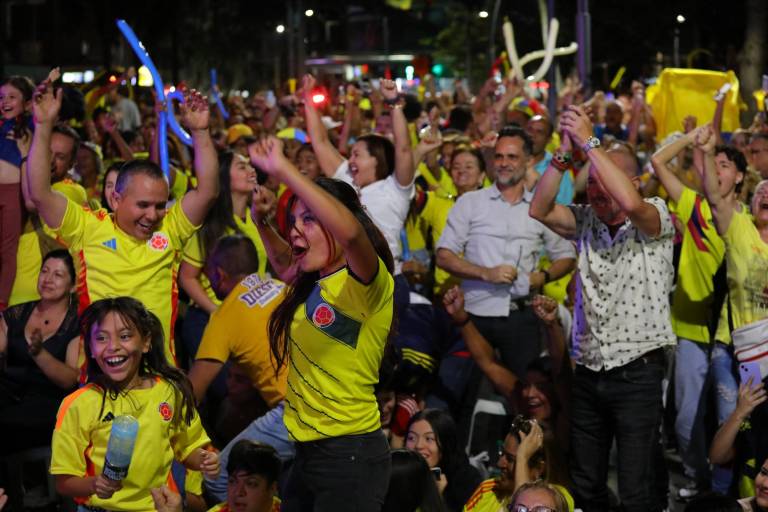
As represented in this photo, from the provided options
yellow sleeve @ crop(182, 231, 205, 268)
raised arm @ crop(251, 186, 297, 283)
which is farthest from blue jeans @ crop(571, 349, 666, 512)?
yellow sleeve @ crop(182, 231, 205, 268)

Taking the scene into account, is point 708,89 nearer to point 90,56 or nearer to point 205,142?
point 205,142

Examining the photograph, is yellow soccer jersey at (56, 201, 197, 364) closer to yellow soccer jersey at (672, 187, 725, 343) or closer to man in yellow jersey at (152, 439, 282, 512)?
man in yellow jersey at (152, 439, 282, 512)

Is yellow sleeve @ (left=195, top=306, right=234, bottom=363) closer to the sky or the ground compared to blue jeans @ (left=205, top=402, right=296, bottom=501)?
closer to the sky

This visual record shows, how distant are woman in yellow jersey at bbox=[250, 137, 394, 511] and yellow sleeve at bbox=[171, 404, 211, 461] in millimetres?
768

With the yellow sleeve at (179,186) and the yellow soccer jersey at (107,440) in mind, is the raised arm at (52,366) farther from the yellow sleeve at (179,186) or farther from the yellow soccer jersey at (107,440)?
the yellow sleeve at (179,186)

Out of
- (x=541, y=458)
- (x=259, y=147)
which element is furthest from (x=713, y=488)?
(x=259, y=147)

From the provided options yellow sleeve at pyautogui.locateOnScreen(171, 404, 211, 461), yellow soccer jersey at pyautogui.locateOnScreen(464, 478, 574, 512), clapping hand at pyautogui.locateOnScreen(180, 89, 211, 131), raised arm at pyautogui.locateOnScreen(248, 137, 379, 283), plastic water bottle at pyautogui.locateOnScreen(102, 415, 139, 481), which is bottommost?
yellow soccer jersey at pyautogui.locateOnScreen(464, 478, 574, 512)

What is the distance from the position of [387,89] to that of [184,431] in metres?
3.93

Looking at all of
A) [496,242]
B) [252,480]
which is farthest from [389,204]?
[252,480]

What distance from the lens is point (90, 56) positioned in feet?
190

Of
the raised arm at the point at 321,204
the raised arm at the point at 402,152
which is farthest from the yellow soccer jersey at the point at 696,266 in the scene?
the raised arm at the point at 321,204

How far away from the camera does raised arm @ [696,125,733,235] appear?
7.06 m

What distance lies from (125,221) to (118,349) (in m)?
1.35

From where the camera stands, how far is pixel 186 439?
5543mm
